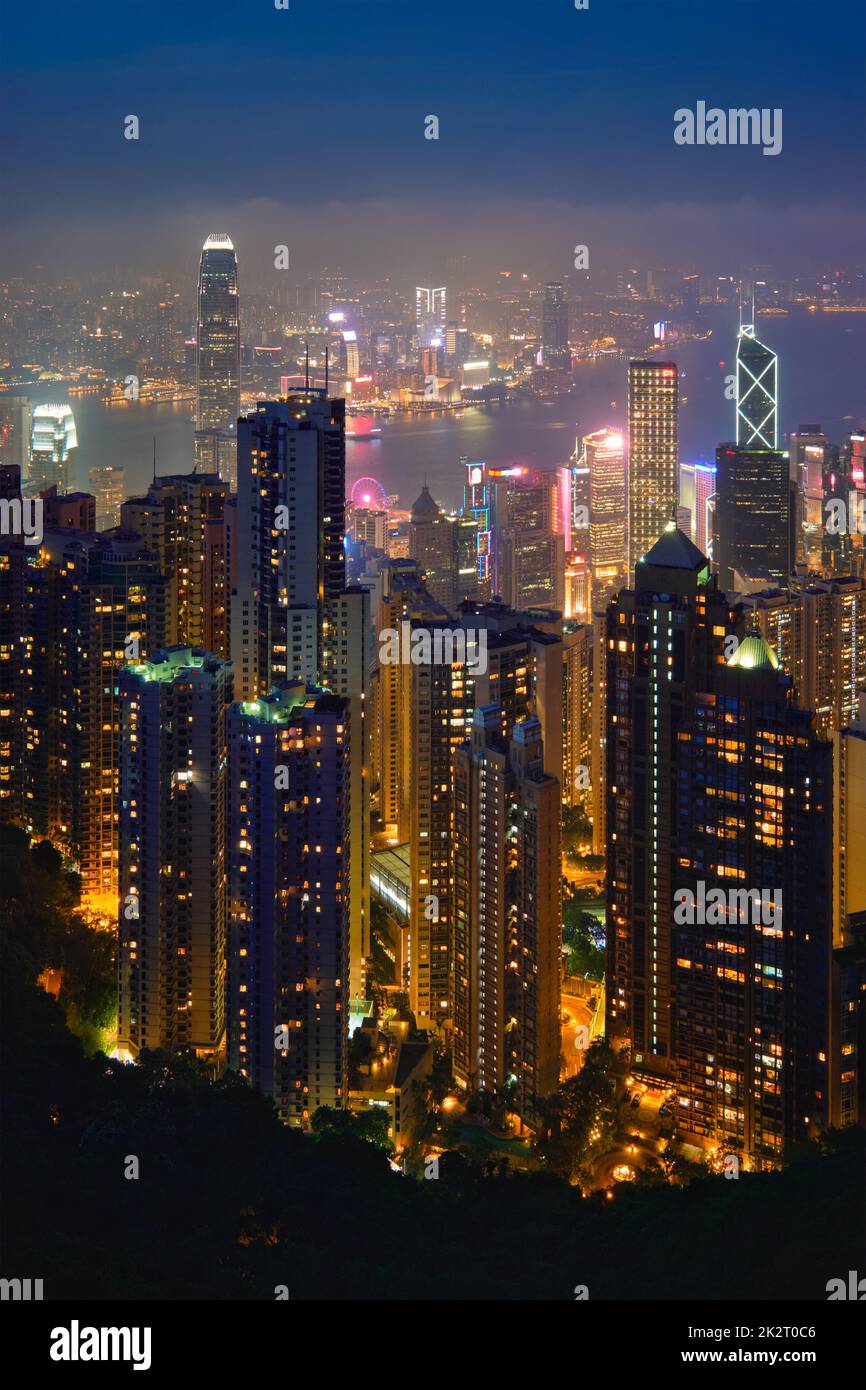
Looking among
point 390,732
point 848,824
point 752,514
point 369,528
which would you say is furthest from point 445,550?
point 848,824

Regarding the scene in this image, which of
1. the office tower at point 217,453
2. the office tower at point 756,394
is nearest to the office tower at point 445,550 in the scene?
the office tower at point 756,394

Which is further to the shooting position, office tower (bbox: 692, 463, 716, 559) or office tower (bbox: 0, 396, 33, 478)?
office tower (bbox: 692, 463, 716, 559)

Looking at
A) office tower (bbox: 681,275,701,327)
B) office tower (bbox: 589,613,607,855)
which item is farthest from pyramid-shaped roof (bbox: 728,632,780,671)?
office tower (bbox: 681,275,701,327)

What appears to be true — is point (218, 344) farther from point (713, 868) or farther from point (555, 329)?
point (713, 868)

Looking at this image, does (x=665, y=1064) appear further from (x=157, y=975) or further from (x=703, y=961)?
(x=157, y=975)

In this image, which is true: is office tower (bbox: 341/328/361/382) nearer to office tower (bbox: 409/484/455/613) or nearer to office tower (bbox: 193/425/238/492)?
office tower (bbox: 193/425/238/492)
